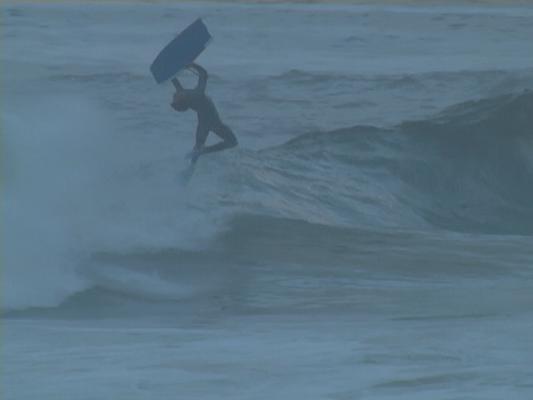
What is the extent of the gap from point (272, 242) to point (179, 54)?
1.52 m

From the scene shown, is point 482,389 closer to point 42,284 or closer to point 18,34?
point 42,284

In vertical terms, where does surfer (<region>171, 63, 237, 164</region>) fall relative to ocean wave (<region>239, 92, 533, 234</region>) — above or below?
above

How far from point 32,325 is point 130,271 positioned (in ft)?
5.26

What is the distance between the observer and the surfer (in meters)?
8.55

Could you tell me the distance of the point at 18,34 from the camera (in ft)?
84.4

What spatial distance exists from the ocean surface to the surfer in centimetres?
61

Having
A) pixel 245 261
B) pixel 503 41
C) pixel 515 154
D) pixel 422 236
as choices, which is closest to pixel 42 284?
pixel 245 261

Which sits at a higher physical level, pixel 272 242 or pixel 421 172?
pixel 272 242

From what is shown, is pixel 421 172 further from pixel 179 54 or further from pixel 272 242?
pixel 179 54

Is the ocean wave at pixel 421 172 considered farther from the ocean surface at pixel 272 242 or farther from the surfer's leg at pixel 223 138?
the surfer's leg at pixel 223 138

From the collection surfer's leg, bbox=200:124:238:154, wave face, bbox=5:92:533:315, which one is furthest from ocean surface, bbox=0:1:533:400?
surfer's leg, bbox=200:124:238:154

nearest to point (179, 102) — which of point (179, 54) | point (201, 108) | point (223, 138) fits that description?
point (201, 108)

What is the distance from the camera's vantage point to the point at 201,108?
871cm

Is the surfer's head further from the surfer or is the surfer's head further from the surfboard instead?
the surfboard
